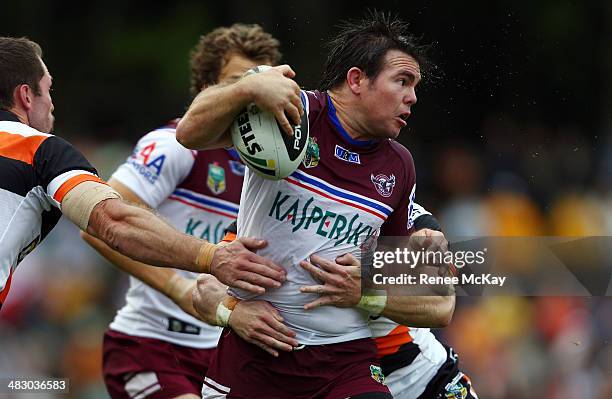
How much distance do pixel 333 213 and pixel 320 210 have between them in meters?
0.07

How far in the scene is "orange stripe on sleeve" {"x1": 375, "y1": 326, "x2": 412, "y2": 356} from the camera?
5.65 meters

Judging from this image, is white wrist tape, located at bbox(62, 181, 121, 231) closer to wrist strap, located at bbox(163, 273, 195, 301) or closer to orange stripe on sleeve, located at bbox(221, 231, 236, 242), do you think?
orange stripe on sleeve, located at bbox(221, 231, 236, 242)

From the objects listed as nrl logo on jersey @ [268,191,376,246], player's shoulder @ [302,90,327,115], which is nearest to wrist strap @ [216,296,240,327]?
nrl logo on jersey @ [268,191,376,246]

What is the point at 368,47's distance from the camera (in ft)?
17.2

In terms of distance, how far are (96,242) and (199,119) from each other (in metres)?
2.16

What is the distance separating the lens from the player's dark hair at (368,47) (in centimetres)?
520

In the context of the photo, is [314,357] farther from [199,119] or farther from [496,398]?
[496,398]

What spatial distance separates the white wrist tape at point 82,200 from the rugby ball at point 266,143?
2.25ft

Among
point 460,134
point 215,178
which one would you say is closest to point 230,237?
point 215,178

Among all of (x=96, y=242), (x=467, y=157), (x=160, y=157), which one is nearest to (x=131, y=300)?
(x=96, y=242)

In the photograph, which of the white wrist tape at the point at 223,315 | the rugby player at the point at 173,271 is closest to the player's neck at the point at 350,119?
the white wrist tape at the point at 223,315

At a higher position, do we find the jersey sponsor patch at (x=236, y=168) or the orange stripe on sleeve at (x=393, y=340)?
the jersey sponsor patch at (x=236, y=168)

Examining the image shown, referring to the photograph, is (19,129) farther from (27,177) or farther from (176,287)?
(176,287)

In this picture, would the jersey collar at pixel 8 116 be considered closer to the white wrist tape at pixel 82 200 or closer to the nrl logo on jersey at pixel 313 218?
the white wrist tape at pixel 82 200
